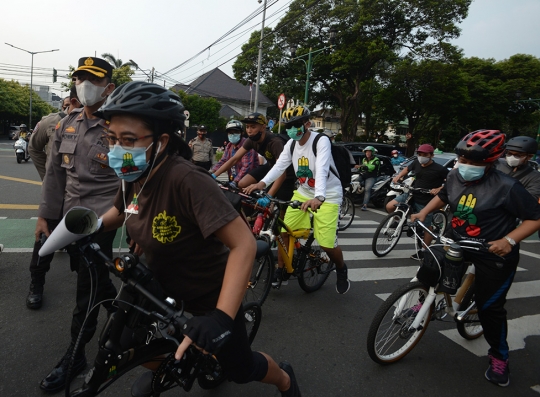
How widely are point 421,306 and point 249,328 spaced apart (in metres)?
1.40

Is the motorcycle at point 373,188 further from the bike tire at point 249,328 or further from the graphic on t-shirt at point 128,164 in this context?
the graphic on t-shirt at point 128,164

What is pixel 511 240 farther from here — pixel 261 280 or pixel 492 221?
pixel 261 280

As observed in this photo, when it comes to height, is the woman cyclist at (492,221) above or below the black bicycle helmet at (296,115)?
below

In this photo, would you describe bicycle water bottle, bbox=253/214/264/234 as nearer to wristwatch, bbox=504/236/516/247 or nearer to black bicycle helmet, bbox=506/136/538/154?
wristwatch, bbox=504/236/516/247

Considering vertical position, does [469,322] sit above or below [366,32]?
below

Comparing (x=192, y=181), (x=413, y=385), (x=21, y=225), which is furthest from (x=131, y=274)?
(x=21, y=225)

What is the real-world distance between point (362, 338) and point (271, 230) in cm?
136

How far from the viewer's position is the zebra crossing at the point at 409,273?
12.2 ft

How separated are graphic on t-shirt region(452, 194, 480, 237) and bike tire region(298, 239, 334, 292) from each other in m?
1.74

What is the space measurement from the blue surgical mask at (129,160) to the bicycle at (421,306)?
6.94 feet

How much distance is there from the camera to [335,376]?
114 inches

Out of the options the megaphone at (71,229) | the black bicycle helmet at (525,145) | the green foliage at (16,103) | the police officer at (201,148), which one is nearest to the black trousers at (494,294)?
the black bicycle helmet at (525,145)

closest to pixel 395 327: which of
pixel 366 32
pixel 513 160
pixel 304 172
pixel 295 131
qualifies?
pixel 304 172

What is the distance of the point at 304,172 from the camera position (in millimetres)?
4129
